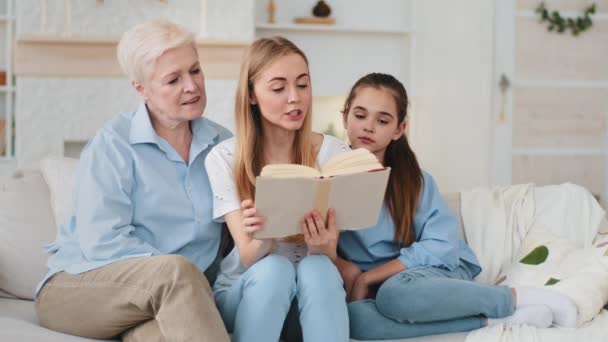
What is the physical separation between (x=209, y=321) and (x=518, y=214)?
50.7 inches

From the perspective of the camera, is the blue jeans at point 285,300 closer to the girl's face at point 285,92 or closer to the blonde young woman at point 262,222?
the blonde young woman at point 262,222

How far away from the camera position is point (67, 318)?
76.7 inches

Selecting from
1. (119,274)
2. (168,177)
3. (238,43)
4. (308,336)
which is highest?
(238,43)

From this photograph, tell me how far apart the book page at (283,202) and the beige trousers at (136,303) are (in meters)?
0.21

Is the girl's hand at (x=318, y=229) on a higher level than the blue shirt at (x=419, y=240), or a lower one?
higher

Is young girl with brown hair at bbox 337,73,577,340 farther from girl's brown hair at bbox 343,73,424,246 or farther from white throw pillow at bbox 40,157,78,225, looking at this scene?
white throw pillow at bbox 40,157,78,225

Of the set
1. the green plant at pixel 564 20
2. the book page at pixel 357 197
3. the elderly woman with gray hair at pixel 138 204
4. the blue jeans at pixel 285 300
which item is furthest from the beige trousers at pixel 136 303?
the green plant at pixel 564 20

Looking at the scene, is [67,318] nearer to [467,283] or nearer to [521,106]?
[467,283]

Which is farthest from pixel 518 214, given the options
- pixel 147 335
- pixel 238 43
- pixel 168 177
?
pixel 238 43

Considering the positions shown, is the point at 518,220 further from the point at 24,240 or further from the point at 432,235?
the point at 24,240

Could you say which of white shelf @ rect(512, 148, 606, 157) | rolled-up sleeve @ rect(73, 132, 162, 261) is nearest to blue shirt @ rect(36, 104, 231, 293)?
rolled-up sleeve @ rect(73, 132, 162, 261)

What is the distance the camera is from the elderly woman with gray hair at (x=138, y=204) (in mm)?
1894

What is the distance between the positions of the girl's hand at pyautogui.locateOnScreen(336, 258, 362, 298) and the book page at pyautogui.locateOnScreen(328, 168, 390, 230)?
13.6 inches

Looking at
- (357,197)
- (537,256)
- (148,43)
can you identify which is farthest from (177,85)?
(537,256)
